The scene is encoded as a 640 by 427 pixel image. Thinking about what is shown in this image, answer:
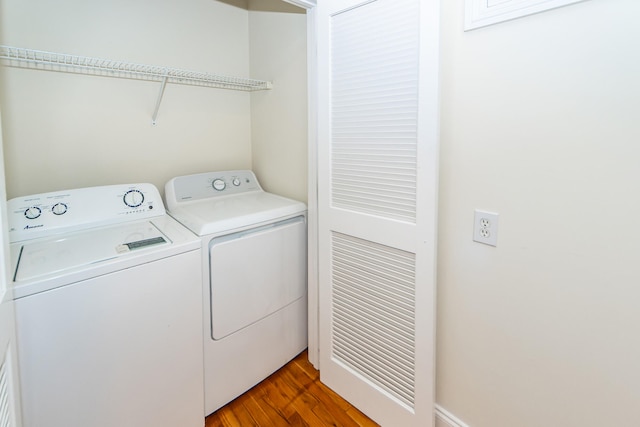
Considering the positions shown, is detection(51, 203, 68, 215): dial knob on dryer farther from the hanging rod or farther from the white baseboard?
the white baseboard

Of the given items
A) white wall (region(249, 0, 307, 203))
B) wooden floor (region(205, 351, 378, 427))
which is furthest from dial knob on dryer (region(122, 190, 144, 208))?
wooden floor (region(205, 351, 378, 427))

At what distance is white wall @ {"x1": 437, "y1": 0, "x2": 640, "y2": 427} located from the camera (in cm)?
94

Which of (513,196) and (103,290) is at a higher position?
(513,196)

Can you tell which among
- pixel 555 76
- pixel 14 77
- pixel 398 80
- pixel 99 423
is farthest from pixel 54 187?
pixel 555 76

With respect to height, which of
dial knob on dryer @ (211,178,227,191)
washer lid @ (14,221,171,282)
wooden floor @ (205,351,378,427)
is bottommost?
wooden floor @ (205,351,378,427)

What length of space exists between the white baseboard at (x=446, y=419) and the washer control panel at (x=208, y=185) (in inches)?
64.1

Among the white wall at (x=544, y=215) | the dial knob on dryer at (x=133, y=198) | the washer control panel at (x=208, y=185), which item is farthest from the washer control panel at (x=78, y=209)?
the white wall at (x=544, y=215)

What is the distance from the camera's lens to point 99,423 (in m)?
1.23

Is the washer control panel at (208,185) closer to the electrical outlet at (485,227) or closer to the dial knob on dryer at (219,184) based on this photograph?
the dial knob on dryer at (219,184)

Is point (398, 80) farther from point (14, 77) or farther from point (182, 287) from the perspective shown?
point (14, 77)

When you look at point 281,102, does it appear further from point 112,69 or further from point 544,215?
point 544,215

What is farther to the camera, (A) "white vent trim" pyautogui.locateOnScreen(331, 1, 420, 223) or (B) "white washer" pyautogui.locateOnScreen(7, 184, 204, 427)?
(A) "white vent trim" pyautogui.locateOnScreen(331, 1, 420, 223)

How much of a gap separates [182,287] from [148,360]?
0.30m

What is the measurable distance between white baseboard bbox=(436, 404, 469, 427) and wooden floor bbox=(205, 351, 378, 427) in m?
0.31
